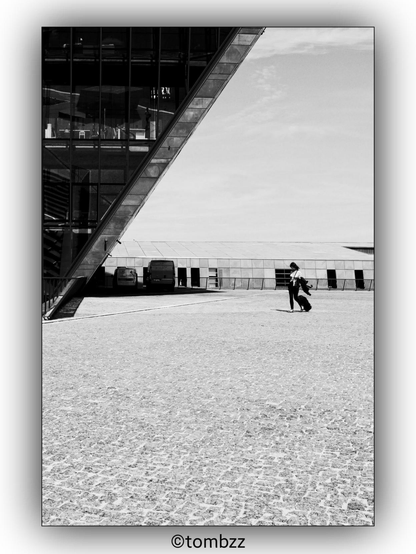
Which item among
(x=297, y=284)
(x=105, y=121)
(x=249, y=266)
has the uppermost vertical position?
(x=105, y=121)

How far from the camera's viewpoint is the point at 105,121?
1539 centimetres

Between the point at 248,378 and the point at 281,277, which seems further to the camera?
the point at 281,277

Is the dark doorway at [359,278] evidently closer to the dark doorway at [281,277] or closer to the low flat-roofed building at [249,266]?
the low flat-roofed building at [249,266]

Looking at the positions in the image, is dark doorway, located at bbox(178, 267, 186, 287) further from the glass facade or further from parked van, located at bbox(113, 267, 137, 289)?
the glass facade

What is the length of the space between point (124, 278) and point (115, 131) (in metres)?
21.2

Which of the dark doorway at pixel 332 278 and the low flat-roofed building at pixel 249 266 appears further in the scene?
the dark doorway at pixel 332 278

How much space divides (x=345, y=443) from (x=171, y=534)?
6.43ft

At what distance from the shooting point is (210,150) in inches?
308

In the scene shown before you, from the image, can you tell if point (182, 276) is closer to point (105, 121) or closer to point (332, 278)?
point (332, 278)

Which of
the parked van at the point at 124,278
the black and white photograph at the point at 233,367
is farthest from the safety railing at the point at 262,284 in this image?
the black and white photograph at the point at 233,367

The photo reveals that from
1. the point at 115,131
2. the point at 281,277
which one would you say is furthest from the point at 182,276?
the point at 115,131

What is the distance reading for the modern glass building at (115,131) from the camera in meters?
13.1

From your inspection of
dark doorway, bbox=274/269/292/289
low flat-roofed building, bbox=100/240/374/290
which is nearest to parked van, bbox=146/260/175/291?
low flat-roofed building, bbox=100/240/374/290
